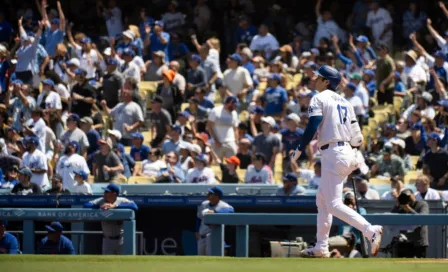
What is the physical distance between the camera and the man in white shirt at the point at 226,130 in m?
21.6

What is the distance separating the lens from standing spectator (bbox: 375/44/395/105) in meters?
23.3

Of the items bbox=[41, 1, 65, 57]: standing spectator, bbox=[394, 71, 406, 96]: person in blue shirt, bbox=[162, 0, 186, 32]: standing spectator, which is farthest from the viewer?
bbox=[162, 0, 186, 32]: standing spectator

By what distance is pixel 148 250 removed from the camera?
18.6 metres

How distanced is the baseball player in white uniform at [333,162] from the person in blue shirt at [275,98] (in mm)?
9820

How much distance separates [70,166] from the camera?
2000cm

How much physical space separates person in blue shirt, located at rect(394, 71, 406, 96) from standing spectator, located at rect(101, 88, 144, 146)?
4.48 meters

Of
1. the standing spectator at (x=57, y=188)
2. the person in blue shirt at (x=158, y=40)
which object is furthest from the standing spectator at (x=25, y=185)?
the person in blue shirt at (x=158, y=40)

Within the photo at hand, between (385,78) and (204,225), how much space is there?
23.8ft

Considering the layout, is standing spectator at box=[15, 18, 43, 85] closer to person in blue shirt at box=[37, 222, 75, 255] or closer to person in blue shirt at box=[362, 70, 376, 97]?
person in blue shirt at box=[362, 70, 376, 97]

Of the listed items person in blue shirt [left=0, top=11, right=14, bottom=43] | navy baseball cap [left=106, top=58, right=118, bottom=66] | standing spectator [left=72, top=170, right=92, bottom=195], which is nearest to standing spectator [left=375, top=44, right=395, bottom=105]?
navy baseball cap [left=106, top=58, right=118, bottom=66]

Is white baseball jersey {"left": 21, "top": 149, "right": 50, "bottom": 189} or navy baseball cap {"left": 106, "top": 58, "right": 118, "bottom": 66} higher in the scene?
navy baseball cap {"left": 106, "top": 58, "right": 118, "bottom": 66}

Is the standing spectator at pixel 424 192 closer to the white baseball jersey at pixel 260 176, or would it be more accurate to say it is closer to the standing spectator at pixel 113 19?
the white baseball jersey at pixel 260 176

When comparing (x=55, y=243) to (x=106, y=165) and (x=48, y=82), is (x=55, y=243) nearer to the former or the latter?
(x=106, y=165)

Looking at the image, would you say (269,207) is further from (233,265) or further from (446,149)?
(233,265)
